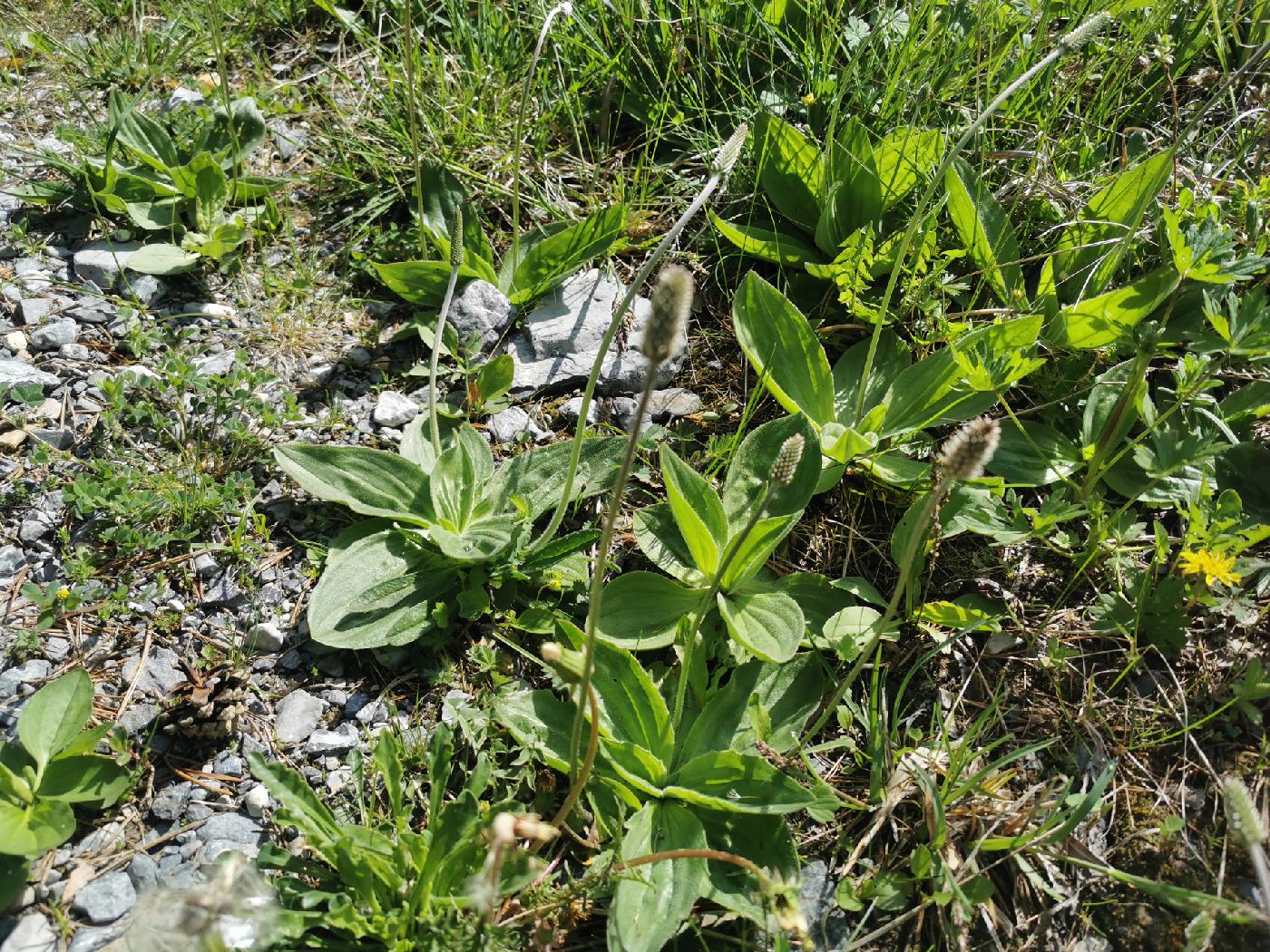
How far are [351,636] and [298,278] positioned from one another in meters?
1.40

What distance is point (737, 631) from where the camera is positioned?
249 cm

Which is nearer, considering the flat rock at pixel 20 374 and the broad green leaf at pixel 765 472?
the broad green leaf at pixel 765 472

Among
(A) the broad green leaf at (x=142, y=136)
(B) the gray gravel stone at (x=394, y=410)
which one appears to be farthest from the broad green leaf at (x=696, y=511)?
(A) the broad green leaf at (x=142, y=136)

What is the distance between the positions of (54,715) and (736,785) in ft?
5.14

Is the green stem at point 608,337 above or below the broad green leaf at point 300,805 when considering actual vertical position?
above

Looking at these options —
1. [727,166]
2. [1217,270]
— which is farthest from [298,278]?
[1217,270]

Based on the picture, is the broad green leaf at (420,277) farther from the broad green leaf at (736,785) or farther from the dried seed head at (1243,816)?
the dried seed head at (1243,816)

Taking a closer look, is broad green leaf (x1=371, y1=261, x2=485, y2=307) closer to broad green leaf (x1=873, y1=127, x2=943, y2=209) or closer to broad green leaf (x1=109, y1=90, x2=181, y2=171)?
broad green leaf (x1=109, y1=90, x2=181, y2=171)

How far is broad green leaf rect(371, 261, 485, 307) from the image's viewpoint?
3119mm

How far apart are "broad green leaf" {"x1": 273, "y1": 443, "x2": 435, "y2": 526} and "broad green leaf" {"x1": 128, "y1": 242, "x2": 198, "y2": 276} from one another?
942 mm

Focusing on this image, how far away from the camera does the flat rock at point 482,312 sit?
319cm

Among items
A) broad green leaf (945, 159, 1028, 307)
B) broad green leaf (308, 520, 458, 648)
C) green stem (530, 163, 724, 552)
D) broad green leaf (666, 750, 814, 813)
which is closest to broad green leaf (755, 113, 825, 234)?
broad green leaf (945, 159, 1028, 307)

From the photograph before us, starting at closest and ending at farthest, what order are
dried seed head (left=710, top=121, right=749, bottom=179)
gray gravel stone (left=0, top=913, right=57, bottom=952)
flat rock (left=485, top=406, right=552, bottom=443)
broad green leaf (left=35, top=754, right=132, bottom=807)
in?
gray gravel stone (left=0, top=913, right=57, bottom=952) → broad green leaf (left=35, top=754, right=132, bottom=807) → dried seed head (left=710, top=121, right=749, bottom=179) → flat rock (left=485, top=406, right=552, bottom=443)

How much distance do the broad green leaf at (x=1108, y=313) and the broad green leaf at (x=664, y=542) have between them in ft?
4.47
